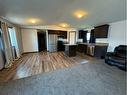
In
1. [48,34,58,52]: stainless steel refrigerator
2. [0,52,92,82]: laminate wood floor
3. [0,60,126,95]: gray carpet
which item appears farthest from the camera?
[48,34,58,52]: stainless steel refrigerator

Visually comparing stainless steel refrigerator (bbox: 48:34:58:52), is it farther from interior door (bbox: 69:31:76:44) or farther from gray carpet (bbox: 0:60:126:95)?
gray carpet (bbox: 0:60:126:95)

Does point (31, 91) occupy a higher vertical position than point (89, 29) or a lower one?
lower

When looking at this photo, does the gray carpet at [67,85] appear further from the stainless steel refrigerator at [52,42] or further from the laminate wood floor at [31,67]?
the stainless steel refrigerator at [52,42]

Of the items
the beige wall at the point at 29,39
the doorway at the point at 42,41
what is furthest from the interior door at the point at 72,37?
the beige wall at the point at 29,39

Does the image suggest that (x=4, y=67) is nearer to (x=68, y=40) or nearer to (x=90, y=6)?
(x=90, y=6)

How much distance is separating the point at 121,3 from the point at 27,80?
4.13m

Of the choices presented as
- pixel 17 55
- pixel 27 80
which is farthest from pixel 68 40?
pixel 27 80

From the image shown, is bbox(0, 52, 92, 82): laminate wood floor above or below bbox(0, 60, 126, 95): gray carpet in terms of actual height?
above

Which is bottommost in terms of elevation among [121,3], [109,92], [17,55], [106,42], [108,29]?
[109,92]

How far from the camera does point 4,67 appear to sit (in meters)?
3.30

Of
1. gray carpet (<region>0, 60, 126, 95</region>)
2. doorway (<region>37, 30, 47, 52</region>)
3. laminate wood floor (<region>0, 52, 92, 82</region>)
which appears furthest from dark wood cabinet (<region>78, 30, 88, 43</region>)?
gray carpet (<region>0, 60, 126, 95</region>)

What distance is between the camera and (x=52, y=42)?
281 inches

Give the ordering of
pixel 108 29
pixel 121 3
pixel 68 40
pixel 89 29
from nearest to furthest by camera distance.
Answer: pixel 121 3 → pixel 108 29 → pixel 89 29 → pixel 68 40

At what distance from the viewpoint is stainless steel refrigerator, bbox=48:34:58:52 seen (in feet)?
23.2
